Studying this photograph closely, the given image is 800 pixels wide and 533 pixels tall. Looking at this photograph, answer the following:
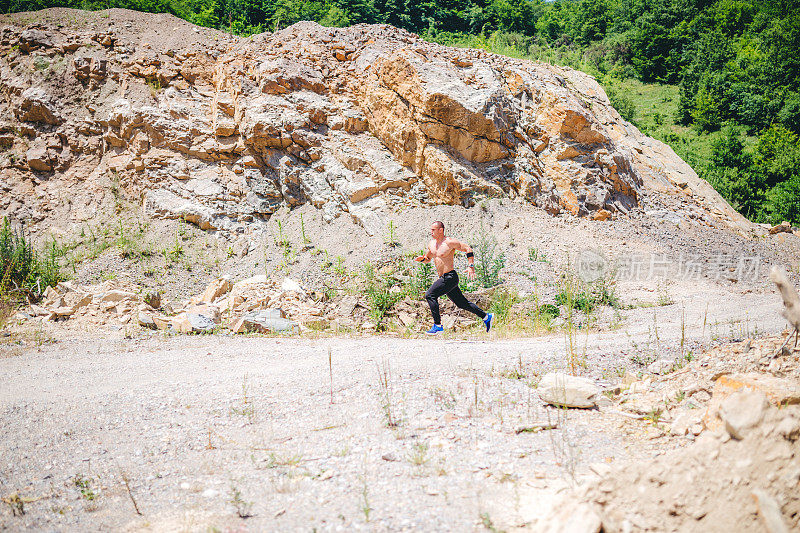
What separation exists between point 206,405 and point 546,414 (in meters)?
3.34

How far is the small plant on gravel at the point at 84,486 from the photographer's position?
11.1ft

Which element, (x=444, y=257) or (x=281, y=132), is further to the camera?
(x=281, y=132)

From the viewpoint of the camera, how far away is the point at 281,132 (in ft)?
46.8

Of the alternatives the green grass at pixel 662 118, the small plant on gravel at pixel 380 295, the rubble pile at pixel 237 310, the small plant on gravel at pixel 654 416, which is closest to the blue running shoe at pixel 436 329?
the rubble pile at pixel 237 310

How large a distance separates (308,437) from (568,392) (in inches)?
91.5

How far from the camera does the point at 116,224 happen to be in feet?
44.8

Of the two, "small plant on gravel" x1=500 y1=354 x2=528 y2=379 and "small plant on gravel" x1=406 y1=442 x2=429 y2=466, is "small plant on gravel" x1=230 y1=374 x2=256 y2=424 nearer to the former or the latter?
"small plant on gravel" x1=406 y1=442 x2=429 y2=466

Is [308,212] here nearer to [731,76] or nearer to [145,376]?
[145,376]

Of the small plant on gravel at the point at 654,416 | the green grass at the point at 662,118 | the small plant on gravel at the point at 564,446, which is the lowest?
the small plant on gravel at the point at 564,446

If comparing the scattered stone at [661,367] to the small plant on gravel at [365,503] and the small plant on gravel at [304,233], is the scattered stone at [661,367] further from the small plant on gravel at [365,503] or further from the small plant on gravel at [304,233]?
the small plant on gravel at [304,233]

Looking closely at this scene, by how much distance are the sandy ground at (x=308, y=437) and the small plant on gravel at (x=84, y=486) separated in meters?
0.01

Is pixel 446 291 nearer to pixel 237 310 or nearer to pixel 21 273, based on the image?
pixel 237 310

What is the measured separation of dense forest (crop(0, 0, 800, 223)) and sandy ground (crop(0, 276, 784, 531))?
18.3 meters

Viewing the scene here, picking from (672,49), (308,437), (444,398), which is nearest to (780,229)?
(444,398)
